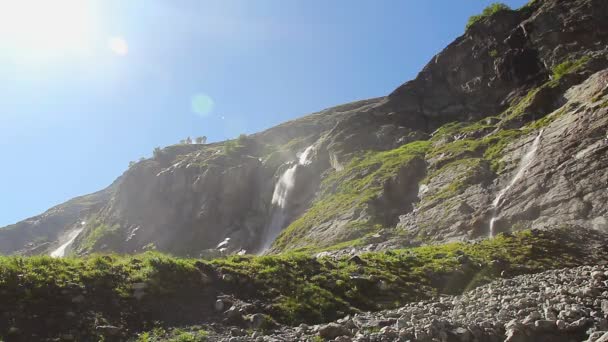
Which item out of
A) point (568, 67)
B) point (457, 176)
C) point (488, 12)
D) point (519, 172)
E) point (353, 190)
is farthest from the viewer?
point (488, 12)

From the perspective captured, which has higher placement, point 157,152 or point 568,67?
point 157,152

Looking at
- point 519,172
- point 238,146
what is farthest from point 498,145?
point 238,146

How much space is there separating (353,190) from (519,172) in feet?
79.9

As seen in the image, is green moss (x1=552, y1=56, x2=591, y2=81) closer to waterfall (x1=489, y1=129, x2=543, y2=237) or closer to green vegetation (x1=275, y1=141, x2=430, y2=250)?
green vegetation (x1=275, y1=141, x2=430, y2=250)

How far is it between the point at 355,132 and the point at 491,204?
50.4m

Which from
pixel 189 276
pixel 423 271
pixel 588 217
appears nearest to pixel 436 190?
pixel 588 217

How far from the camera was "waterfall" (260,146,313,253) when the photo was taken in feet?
232

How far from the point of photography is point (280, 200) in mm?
80000

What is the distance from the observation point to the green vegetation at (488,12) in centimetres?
10129

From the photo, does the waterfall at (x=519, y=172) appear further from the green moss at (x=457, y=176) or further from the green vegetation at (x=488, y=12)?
the green vegetation at (x=488, y=12)

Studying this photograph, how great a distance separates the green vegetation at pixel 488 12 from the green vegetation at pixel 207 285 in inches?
3514

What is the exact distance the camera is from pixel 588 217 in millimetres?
31219

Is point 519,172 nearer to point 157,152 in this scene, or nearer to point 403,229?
point 403,229

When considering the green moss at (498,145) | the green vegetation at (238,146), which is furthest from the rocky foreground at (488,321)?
the green vegetation at (238,146)
